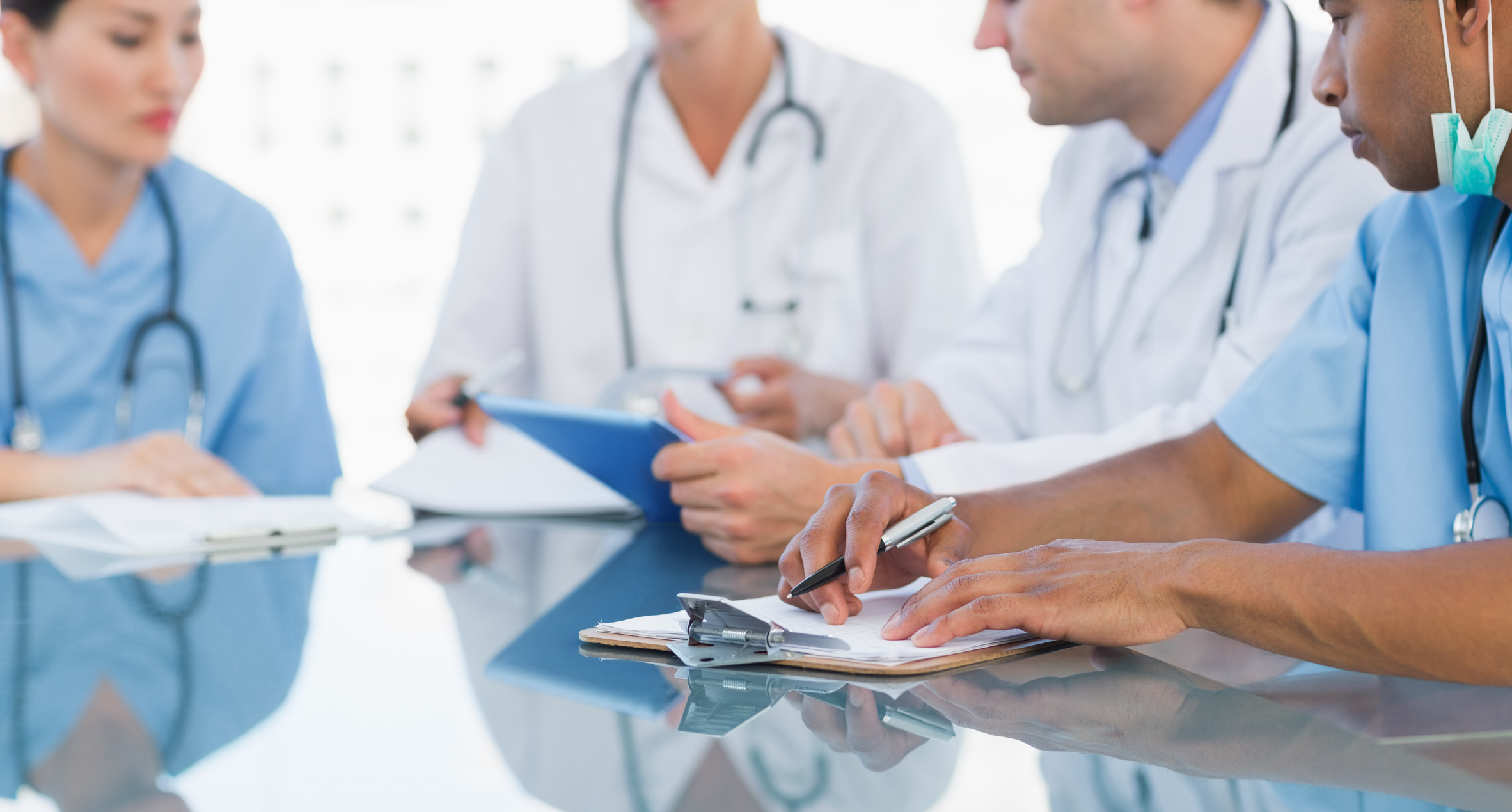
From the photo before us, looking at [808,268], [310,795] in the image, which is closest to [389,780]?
[310,795]

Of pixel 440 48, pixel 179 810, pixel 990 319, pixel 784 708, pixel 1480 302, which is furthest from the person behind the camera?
pixel 440 48

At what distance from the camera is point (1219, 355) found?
4.02 ft

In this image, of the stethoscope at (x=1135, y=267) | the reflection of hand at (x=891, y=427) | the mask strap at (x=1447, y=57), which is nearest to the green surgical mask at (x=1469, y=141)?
the mask strap at (x=1447, y=57)

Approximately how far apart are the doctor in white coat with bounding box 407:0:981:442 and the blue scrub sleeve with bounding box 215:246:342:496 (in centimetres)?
22

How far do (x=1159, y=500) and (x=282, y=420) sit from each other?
4.56 feet

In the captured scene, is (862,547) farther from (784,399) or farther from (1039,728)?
(784,399)

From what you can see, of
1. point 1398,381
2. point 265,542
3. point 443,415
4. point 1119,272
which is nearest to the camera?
point 1398,381

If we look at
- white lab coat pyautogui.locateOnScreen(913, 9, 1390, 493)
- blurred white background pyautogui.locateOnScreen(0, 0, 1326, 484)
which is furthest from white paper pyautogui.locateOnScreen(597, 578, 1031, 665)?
blurred white background pyautogui.locateOnScreen(0, 0, 1326, 484)

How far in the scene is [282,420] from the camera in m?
1.90

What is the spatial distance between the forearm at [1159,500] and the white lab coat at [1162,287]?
0.34ft

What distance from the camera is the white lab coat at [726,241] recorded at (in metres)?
1.91

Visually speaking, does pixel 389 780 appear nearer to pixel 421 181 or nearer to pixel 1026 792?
pixel 1026 792

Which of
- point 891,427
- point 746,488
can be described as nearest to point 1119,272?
point 891,427

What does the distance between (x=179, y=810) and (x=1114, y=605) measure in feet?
1.57
